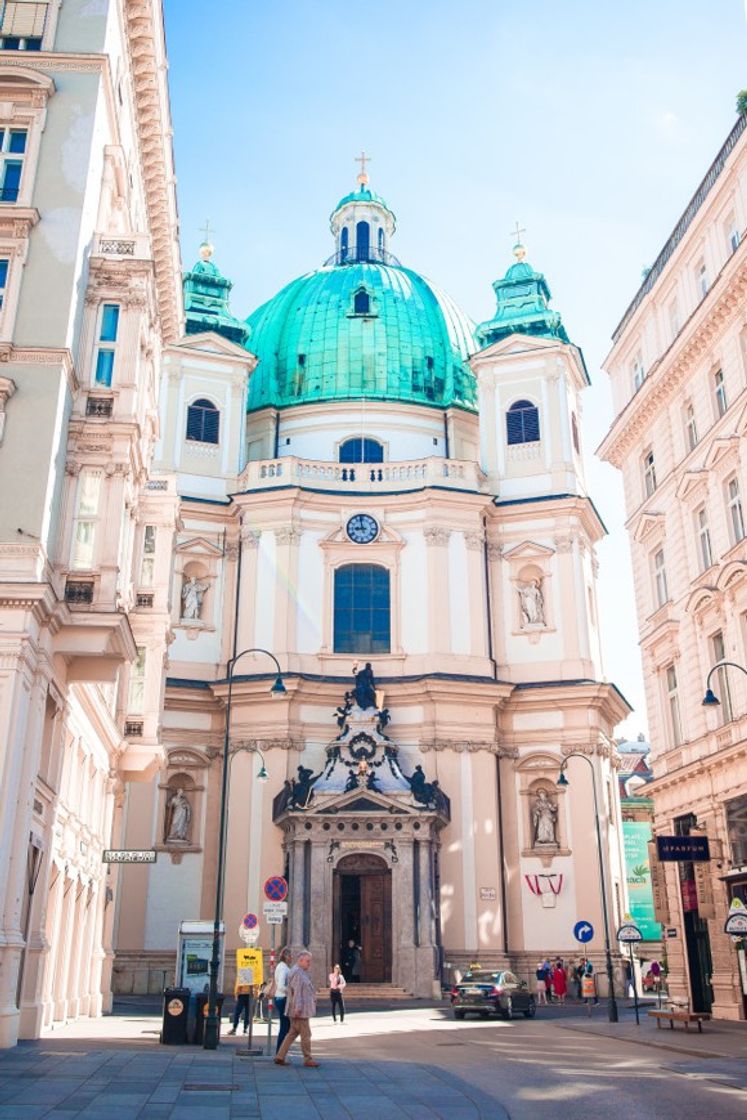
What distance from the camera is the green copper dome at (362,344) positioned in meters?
57.1

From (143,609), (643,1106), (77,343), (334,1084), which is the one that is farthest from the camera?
(143,609)

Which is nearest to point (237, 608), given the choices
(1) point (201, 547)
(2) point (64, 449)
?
(1) point (201, 547)

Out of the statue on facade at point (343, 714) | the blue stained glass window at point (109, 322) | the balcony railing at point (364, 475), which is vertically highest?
the balcony railing at point (364, 475)

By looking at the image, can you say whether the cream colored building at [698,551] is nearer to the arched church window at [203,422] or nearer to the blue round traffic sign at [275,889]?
the blue round traffic sign at [275,889]

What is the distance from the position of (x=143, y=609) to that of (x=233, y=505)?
1735 cm

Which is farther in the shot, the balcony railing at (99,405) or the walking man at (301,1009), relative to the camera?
the balcony railing at (99,405)

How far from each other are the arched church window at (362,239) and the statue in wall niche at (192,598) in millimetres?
28838

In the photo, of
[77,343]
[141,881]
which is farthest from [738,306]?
[141,881]

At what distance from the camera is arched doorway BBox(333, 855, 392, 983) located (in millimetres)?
41875

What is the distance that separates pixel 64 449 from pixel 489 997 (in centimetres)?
1998

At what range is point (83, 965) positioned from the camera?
30.9 meters

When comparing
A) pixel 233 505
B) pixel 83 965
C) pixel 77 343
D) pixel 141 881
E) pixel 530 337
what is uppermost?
pixel 530 337

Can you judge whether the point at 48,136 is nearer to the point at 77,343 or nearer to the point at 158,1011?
the point at 77,343

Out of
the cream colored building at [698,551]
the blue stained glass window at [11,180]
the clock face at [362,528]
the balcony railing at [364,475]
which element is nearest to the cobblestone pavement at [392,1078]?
the cream colored building at [698,551]
